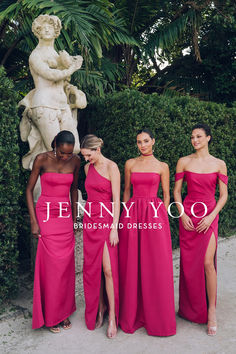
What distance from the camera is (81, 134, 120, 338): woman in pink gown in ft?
12.0

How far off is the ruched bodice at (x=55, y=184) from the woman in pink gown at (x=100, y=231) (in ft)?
0.84

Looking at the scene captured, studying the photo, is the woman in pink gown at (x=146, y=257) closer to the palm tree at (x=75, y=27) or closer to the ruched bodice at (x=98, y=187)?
the ruched bodice at (x=98, y=187)

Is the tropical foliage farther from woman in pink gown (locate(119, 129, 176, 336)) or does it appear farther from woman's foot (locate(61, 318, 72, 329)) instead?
woman's foot (locate(61, 318, 72, 329))

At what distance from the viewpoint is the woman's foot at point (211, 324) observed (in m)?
3.64

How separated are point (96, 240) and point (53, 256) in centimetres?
47

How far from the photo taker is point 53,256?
3688mm

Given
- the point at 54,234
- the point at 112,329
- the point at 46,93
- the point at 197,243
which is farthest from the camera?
the point at 46,93

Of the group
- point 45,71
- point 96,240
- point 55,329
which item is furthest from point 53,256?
point 45,71

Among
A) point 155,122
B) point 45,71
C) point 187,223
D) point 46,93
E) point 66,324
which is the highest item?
point 45,71

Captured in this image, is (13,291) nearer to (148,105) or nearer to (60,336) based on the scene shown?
(60,336)

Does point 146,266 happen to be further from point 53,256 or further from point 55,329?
point 55,329

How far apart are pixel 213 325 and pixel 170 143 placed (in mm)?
3497

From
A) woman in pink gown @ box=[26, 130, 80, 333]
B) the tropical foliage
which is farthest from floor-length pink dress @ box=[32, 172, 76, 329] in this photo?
the tropical foliage

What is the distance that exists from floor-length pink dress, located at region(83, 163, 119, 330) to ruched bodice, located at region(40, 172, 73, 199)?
25 centimetres
